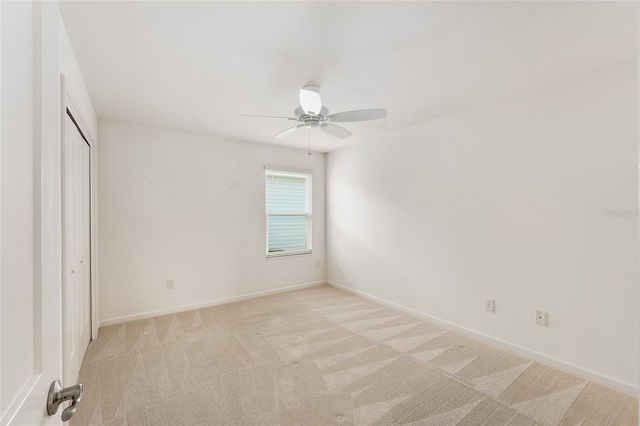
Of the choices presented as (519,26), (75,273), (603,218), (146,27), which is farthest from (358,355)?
(146,27)

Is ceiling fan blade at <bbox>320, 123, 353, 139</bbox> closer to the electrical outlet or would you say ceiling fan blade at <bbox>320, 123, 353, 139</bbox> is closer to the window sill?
the electrical outlet

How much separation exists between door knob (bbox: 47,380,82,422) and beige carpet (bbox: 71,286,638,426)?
4.75 feet

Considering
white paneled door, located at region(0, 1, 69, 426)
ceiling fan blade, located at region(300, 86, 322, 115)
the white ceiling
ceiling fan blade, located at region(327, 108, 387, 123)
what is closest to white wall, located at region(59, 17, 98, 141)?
the white ceiling

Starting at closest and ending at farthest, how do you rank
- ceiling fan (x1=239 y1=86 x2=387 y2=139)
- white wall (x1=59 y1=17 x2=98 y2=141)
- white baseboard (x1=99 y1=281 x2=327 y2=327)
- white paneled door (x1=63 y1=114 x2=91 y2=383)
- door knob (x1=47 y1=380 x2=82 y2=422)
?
door knob (x1=47 y1=380 x2=82 y2=422)
white wall (x1=59 y1=17 x2=98 y2=141)
white paneled door (x1=63 y1=114 x2=91 y2=383)
ceiling fan (x1=239 y1=86 x2=387 y2=139)
white baseboard (x1=99 y1=281 x2=327 y2=327)

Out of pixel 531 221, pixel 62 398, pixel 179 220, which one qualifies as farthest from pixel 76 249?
pixel 531 221

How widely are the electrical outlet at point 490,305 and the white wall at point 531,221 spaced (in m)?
0.04

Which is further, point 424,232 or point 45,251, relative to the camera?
point 424,232

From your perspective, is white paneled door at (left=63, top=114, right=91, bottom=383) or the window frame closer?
white paneled door at (left=63, top=114, right=91, bottom=383)

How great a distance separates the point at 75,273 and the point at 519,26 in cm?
361

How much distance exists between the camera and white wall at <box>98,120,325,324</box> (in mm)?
3395

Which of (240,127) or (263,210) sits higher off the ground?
(240,127)

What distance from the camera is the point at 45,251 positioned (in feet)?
2.15

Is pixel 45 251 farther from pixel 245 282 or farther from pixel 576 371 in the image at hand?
pixel 245 282

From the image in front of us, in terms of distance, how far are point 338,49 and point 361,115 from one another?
58 centimetres
